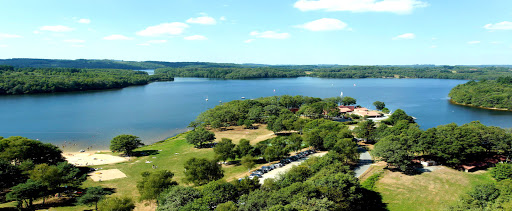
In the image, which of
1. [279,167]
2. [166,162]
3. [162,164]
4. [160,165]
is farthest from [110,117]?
[279,167]

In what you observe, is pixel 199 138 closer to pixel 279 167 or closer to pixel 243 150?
pixel 243 150

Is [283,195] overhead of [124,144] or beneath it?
overhead

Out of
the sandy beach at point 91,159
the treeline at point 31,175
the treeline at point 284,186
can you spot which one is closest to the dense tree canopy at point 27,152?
the treeline at point 31,175

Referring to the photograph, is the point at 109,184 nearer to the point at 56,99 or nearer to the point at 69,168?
the point at 69,168

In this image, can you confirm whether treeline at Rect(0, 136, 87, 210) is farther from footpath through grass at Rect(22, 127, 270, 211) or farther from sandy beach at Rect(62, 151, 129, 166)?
sandy beach at Rect(62, 151, 129, 166)

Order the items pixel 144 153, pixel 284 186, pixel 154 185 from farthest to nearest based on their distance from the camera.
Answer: pixel 144 153, pixel 154 185, pixel 284 186

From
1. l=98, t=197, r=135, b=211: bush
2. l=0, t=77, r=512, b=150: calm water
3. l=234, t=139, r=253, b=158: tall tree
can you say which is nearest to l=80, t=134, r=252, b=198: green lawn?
l=234, t=139, r=253, b=158: tall tree
